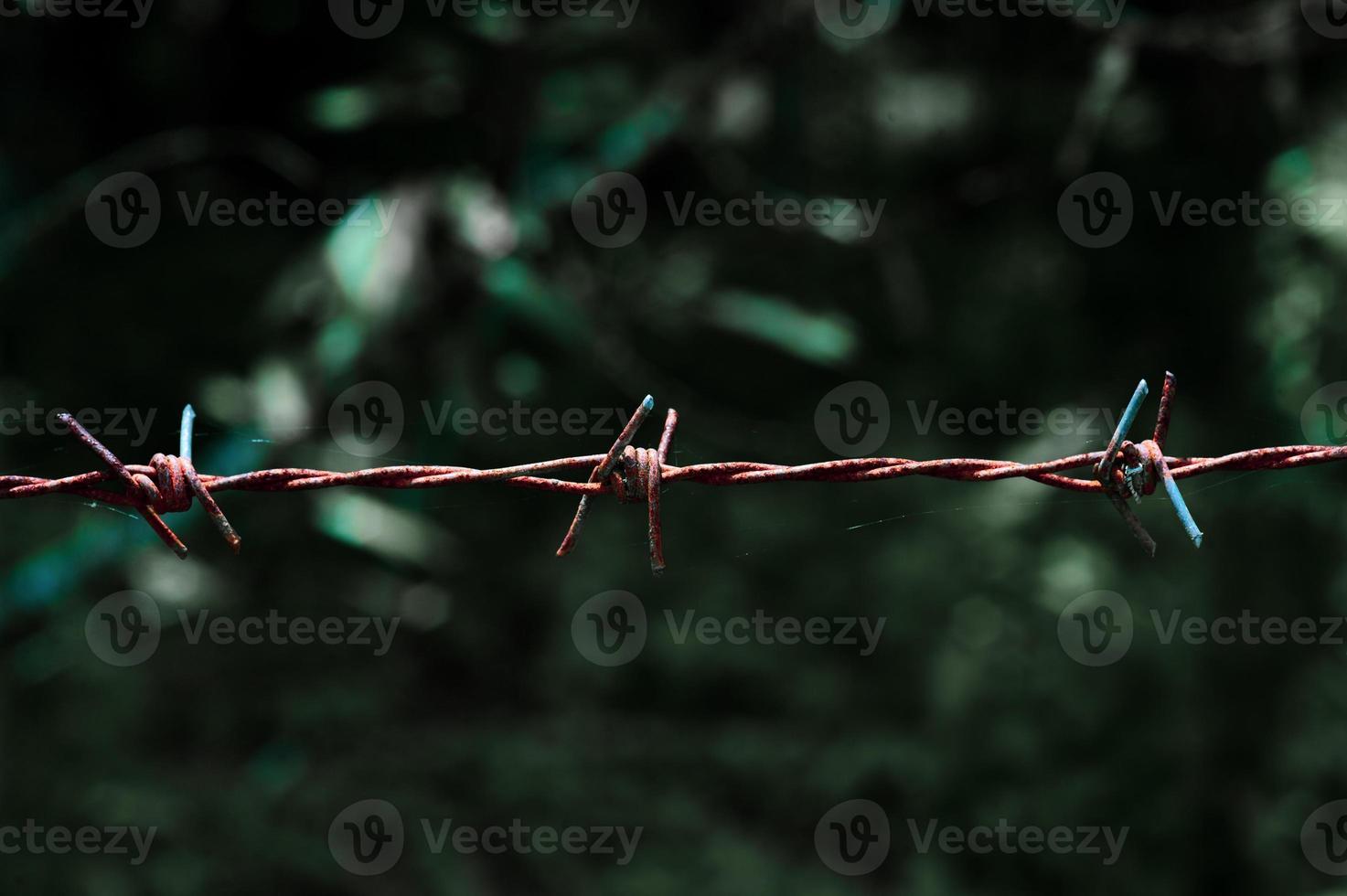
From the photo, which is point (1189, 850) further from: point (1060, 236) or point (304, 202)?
point (304, 202)

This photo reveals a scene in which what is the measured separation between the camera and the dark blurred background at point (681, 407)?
4.16 metres

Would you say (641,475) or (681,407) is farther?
(681,407)

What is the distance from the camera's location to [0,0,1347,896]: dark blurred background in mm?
4160

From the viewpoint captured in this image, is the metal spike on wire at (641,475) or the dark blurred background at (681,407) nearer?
the metal spike on wire at (641,475)

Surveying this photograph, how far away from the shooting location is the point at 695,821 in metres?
4.43

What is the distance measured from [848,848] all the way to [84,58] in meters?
4.78

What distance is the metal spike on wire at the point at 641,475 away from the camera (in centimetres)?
136

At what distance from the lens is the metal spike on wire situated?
1.36m

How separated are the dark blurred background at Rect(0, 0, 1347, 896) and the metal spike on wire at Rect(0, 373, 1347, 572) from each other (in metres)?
2.47

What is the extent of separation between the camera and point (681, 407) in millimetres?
4934

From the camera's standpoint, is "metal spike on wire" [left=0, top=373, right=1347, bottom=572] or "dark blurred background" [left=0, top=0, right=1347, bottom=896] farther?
"dark blurred background" [left=0, top=0, right=1347, bottom=896]

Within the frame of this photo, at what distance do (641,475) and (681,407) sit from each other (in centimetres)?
352

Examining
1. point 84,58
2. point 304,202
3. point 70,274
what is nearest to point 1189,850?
point 304,202

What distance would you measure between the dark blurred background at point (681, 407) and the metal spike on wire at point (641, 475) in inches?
97.0
